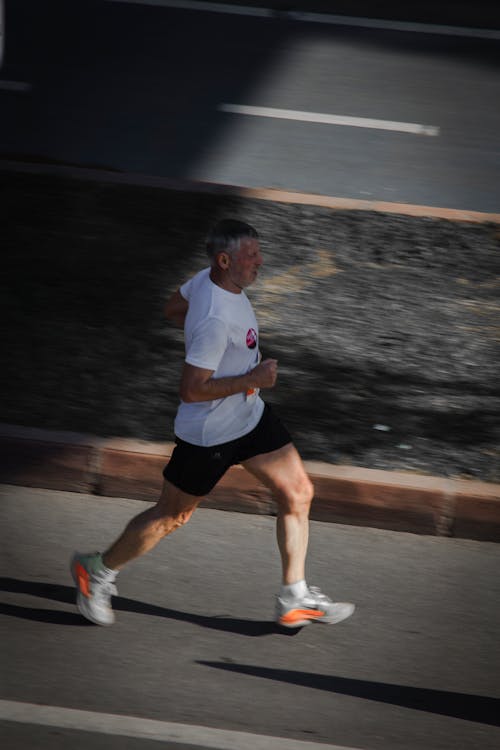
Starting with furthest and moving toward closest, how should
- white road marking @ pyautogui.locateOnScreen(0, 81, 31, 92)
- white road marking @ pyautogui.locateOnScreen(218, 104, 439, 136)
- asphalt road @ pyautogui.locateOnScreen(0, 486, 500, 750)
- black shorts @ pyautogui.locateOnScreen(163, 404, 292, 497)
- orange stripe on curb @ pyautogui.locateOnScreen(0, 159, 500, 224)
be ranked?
white road marking @ pyautogui.locateOnScreen(0, 81, 31, 92) → white road marking @ pyautogui.locateOnScreen(218, 104, 439, 136) → orange stripe on curb @ pyautogui.locateOnScreen(0, 159, 500, 224) → black shorts @ pyautogui.locateOnScreen(163, 404, 292, 497) → asphalt road @ pyautogui.locateOnScreen(0, 486, 500, 750)

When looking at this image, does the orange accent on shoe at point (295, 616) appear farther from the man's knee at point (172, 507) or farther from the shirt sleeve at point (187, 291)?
the shirt sleeve at point (187, 291)

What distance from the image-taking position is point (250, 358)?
4.51 m

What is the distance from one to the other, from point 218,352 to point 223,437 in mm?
433

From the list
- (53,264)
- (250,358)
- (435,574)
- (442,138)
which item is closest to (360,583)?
(435,574)

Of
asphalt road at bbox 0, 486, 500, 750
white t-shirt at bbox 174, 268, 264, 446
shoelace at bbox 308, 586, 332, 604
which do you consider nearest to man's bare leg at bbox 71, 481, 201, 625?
asphalt road at bbox 0, 486, 500, 750

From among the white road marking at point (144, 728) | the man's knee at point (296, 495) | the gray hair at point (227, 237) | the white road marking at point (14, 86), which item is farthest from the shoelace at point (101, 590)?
the white road marking at point (14, 86)

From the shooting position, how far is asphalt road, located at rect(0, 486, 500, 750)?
4266 millimetres

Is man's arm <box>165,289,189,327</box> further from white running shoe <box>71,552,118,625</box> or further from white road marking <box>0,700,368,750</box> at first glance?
white road marking <box>0,700,368,750</box>

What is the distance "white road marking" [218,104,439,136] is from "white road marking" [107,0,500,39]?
3.33m

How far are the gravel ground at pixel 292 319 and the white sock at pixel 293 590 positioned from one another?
1353 millimetres

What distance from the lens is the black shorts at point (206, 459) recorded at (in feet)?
15.1

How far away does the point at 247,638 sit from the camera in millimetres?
4848

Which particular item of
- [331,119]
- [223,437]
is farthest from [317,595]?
[331,119]

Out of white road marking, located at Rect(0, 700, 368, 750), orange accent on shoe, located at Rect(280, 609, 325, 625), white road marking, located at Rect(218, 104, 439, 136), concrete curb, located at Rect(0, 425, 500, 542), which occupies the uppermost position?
white road marking, located at Rect(218, 104, 439, 136)
